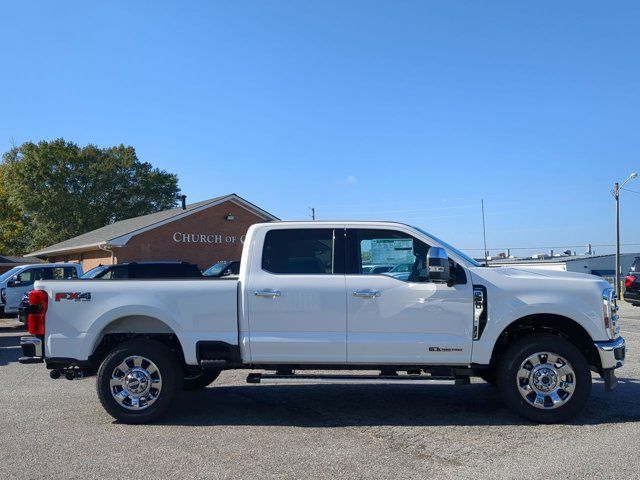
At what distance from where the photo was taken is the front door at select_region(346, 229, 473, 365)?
19.9ft

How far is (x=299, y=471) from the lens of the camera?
187 inches

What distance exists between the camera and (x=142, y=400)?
6273 millimetres

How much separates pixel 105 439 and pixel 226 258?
26.6m

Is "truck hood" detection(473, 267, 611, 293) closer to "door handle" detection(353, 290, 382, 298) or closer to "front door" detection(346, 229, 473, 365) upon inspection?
"front door" detection(346, 229, 473, 365)

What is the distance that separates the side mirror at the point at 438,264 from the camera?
229 inches

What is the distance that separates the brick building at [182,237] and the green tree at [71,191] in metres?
15.7

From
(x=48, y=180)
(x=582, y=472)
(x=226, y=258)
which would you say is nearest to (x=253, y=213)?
(x=226, y=258)

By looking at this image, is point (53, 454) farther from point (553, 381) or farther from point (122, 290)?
point (553, 381)

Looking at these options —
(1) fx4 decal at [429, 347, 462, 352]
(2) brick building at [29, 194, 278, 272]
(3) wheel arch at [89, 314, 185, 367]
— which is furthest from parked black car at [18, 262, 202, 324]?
(2) brick building at [29, 194, 278, 272]

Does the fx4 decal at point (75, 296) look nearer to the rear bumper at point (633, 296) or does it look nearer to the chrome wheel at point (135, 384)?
the chrome wheel at point (135, 384)

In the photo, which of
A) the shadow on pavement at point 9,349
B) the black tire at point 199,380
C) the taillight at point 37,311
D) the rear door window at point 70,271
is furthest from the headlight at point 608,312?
the rear door window at point 70,271

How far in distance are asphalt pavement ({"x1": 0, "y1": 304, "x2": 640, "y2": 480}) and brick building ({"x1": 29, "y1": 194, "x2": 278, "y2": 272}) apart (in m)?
21.4

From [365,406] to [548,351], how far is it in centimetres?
217

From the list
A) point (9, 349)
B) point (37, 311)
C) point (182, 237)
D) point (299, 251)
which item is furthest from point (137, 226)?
point (299, 251)
